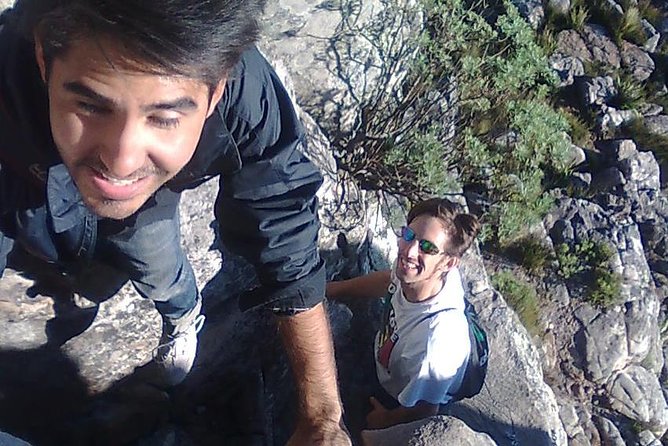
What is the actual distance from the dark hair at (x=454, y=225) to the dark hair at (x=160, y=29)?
2.17 m

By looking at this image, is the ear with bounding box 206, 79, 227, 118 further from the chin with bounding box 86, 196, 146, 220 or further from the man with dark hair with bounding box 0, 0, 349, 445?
the chin with bounding box 86, 196, 146, 220

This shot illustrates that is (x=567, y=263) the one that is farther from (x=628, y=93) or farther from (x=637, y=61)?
(x=637, y=61)

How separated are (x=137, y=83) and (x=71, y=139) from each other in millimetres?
249

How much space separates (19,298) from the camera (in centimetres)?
323

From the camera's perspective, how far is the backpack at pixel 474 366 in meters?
3.89

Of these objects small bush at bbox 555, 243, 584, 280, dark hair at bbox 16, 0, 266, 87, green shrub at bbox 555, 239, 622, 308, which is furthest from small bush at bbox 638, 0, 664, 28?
dark hair at bbox 16, 0, 266, 87

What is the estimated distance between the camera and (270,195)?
262 centimetres

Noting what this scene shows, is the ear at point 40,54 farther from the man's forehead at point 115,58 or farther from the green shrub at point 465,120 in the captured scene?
the green shrub at point 465,120

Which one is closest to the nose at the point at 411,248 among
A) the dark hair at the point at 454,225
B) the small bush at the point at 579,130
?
the dark hair at the point at 454,225

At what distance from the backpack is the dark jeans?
1429mm

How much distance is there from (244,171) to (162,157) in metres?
0.54

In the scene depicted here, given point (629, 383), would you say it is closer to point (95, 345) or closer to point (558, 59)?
point (558, 59)

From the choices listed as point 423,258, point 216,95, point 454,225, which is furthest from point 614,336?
point 216,95

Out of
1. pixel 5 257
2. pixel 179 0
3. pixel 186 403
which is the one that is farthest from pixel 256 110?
pixel 186 403
